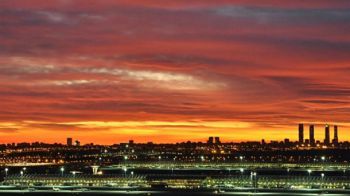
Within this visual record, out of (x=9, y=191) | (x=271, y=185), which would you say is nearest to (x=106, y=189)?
(x=9, y=191)

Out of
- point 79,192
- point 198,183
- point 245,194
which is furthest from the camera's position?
point 198,183

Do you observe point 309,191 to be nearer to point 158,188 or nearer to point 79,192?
point 158,188

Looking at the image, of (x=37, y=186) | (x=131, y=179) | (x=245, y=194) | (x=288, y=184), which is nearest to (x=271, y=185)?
(x=288, y=184)

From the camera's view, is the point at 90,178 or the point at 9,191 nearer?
the point at 9,191

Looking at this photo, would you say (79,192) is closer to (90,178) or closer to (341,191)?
(90,178)

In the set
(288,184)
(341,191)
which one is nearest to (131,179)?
(288,184)

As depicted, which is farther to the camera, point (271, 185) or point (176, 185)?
point (176, 185)

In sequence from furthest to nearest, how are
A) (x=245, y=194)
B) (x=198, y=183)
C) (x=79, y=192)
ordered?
(x=198, y=183) → (x=79, y=192) → (x=245, y=194)
